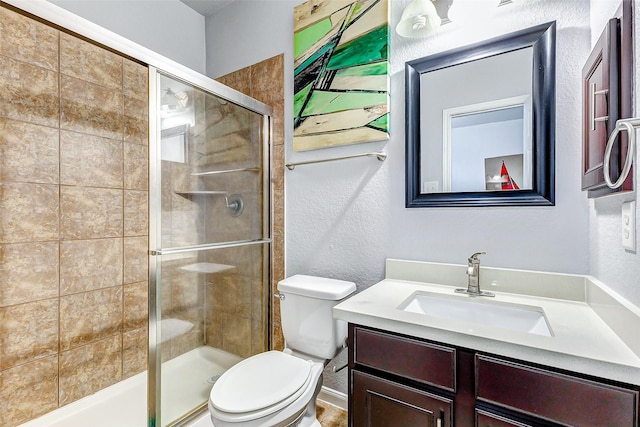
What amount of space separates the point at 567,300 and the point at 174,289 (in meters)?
1.75

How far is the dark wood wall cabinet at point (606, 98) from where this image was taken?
813mm

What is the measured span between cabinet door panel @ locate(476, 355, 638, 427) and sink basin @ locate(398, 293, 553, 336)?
0.23m

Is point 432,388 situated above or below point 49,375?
above

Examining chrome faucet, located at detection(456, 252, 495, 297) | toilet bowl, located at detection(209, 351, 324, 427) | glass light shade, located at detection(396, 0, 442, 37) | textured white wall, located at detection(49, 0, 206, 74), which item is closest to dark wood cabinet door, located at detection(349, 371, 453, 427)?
toilet bowl, located at detection(209, 351, 324, 427)

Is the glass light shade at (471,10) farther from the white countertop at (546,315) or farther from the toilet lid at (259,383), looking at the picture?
the toilet lid at (259,383)

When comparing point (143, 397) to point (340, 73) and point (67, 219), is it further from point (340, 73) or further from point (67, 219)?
point (340, 73)

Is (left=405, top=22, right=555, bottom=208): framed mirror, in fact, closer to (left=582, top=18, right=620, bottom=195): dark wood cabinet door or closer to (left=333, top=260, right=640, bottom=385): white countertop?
(left=582, top=18, right=620, bottom=195): dark wood cabinet door

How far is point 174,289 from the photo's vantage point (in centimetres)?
154

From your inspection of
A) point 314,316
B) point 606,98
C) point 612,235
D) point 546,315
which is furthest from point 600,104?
point 314,316

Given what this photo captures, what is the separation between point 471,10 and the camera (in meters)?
1.39

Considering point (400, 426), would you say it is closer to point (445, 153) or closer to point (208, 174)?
point (445, 153)

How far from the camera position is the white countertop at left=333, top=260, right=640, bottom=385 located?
29.8 inches

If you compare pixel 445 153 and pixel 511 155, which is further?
pixel 445 153

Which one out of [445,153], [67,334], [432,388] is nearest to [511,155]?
[445,153]
